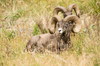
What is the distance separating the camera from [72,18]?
35.9ft

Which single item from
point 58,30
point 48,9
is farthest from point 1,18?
point 58,30

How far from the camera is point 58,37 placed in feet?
35.9

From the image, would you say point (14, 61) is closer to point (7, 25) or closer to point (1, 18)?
point (7, 25)

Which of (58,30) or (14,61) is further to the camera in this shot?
(58,30)

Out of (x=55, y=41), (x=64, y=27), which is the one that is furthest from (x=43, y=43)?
(x=64, y=27)

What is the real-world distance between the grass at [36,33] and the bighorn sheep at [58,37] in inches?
11.3

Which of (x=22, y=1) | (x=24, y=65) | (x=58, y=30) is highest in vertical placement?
(x=22, y=1)

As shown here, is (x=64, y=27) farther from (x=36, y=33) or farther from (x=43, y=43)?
(x=36, y=33)

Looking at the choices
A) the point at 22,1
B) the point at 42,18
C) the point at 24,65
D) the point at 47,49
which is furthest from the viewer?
the point at 22,1

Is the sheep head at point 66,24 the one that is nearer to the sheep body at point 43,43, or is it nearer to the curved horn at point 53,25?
the curved horn at point 53,25

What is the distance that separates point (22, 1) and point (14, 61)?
845cm

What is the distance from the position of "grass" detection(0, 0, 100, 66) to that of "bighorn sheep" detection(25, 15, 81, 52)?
288mm

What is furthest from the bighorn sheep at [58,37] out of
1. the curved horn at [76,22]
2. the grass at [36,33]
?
the grass at [36,33]

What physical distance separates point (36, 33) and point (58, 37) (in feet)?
8.01
